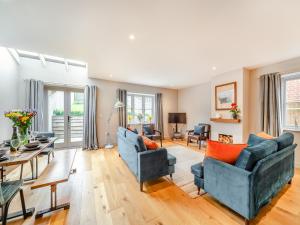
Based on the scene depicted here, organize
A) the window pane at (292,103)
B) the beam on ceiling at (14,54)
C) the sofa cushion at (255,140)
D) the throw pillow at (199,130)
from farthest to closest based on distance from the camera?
the throw pillow at (199,130) → the beam on ceiling at (14,54) → the window pane at (292,103) → the sofa cushion at (255,140)

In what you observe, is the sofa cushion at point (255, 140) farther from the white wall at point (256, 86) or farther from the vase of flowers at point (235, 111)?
the white wall at point (256, 86)

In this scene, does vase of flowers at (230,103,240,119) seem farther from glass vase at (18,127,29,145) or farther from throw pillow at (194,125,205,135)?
glass vase at (18,127,29,145)

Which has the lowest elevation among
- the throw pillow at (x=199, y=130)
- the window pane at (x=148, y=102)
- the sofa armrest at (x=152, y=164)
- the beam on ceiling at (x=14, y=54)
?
the sofa armrest at (x=152, y=164)

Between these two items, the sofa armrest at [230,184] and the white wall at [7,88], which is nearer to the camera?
the sofa armrest at [230,184]

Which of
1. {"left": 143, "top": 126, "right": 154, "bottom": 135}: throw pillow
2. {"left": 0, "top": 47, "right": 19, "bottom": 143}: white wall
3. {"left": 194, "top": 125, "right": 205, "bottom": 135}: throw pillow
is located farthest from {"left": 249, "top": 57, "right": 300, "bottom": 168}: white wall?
{"left": 0, "top": 47, "right": 19, "bottom": 143}: white wall

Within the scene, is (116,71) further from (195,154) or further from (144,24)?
(195,154)

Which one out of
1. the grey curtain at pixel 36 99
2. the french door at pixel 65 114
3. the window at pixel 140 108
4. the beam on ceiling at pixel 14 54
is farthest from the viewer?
the window at pixel 140 108

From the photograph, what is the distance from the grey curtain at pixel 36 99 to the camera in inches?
149

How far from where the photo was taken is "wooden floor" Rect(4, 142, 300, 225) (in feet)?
5.11

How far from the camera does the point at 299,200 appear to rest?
1898 mm

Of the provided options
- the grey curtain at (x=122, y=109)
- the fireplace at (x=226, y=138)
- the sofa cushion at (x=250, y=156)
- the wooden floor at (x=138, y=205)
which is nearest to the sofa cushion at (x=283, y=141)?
the sofa cushion at (x=250, y=156)

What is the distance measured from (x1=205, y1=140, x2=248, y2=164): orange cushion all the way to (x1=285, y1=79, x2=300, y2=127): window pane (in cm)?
267

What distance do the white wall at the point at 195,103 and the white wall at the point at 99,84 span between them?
2.31 ft

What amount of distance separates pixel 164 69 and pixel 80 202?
3605 mm
